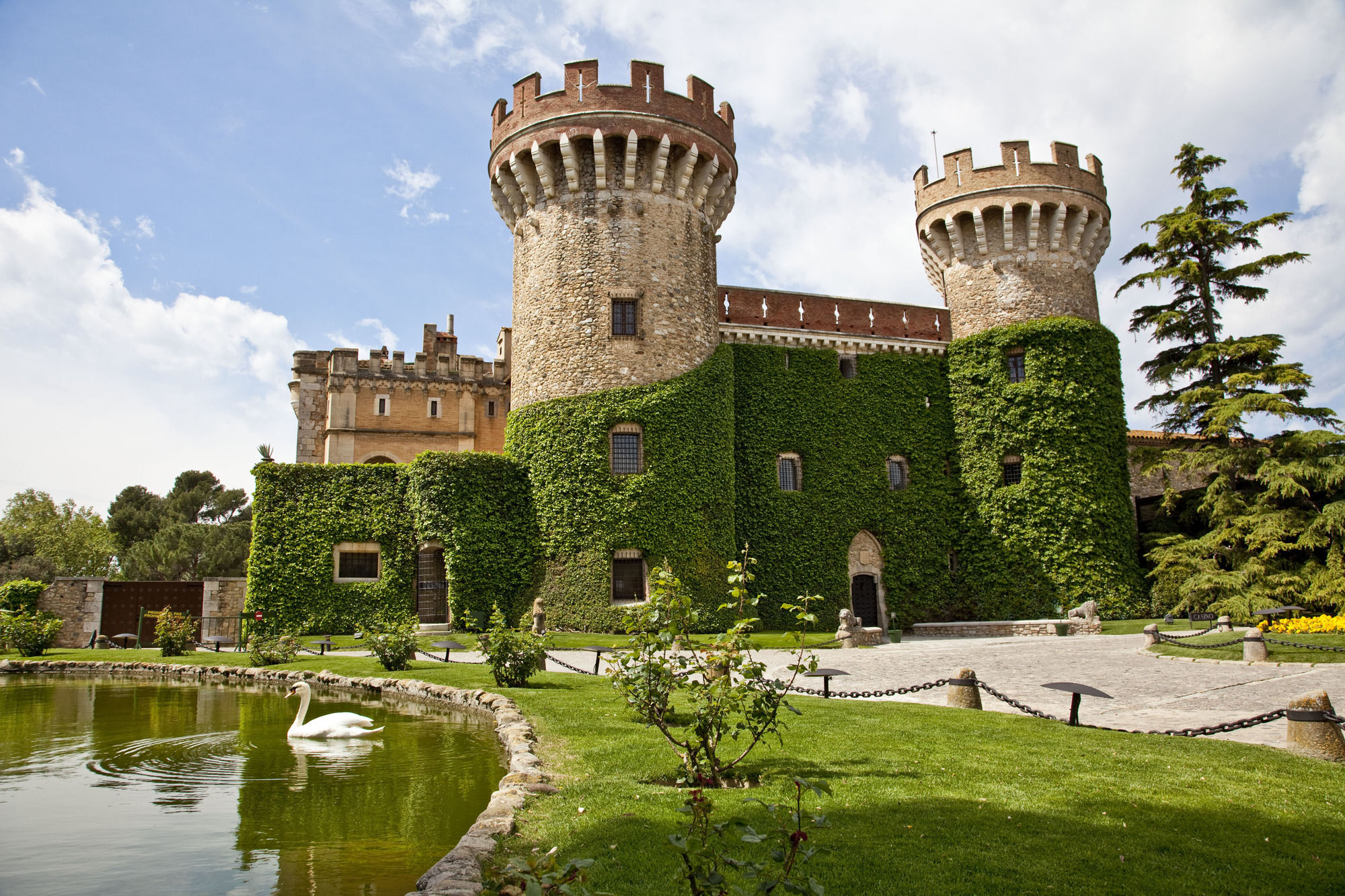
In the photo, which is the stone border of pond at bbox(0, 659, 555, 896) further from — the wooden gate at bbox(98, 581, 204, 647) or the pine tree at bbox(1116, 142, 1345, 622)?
the pine tree at bbox(1116, 142, 1345, 622)

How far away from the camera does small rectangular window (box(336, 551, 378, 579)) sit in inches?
909

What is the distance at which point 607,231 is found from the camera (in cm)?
2323

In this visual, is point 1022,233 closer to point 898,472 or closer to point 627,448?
point 898,472

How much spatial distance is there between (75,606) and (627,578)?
18104 mm

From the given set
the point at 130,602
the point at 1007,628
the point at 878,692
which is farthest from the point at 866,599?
the point at 130,602

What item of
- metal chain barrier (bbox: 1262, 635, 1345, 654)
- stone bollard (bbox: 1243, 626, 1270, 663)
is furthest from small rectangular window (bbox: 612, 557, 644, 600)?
metal chain barrier (bbox: 1262, 635, 1345, 654)

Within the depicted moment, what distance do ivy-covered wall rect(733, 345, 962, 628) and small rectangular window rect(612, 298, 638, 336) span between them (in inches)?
171

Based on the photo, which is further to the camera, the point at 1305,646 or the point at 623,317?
the point at 623,317

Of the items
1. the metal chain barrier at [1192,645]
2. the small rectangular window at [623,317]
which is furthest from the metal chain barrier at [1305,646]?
the small rectangular window at [623,317]

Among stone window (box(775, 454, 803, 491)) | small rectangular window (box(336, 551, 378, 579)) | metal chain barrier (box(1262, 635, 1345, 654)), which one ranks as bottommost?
metal chain barrier (box(1262, 635, 1345, 654))

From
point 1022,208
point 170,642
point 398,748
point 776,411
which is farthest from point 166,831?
point 1022,208

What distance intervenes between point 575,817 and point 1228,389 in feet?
88.8

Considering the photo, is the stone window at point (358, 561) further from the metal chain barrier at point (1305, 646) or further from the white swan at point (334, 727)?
the metal chain barrier at point (1305, 646)

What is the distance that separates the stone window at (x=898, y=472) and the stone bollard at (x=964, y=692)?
17081 mm
